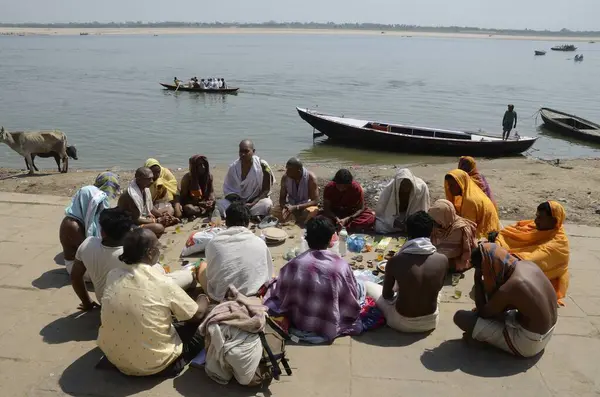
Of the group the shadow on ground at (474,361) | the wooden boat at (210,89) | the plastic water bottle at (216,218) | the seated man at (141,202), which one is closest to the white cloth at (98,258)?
the seated man at (141,202)

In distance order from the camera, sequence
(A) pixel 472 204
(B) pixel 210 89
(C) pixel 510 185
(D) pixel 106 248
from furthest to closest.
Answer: (B) pixel 210 89
(C) pixel 510 185
(A) pixel 472 204
(D) pixel 106 248

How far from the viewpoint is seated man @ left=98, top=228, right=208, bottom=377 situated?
133 inches

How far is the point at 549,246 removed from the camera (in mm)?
4809

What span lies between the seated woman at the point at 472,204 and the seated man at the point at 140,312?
3597 millimetres

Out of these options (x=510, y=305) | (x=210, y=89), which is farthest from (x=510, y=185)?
(x=210, y=89)

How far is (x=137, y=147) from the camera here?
57.2ft

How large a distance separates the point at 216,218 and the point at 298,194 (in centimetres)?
117

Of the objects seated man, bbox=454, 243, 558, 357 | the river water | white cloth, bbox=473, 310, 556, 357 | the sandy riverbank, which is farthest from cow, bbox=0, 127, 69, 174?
white cloth, bbox=473, 310, 556, 357

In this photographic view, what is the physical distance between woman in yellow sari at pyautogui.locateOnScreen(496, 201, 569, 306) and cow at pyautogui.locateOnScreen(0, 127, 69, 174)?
10.2 meters

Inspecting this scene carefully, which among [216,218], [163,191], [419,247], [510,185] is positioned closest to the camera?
[419,247]

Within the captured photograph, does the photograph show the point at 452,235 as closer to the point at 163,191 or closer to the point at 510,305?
the point at 510,305

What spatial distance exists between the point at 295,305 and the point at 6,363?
7.29 ft

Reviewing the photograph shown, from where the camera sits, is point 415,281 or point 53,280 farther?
point 53,280

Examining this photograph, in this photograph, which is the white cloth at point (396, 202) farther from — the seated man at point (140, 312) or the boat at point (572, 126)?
the boat at point (572, 126)
